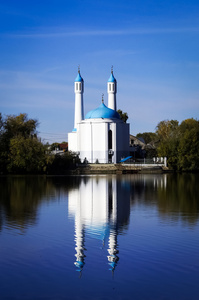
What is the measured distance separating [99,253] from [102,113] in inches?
2283

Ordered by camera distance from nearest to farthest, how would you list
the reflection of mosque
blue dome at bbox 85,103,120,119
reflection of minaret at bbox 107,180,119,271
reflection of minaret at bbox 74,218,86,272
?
reflection of minaret at bbox 74,218,86,272
reflection of minaret at bbox 107,180,119,271
the reflection of mosque
blue dome at bbox 85,103,120,119

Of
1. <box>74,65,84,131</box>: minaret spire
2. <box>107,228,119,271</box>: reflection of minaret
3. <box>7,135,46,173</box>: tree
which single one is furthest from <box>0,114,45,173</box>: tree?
<box>107,228,119,271</box>: reflection of minaret

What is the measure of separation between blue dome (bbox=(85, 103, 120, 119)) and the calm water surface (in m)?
49.1

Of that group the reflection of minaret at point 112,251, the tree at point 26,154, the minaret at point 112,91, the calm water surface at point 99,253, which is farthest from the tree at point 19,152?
the reflection of minaret at point 112,251

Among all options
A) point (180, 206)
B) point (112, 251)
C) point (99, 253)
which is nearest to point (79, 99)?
point (180, 206)

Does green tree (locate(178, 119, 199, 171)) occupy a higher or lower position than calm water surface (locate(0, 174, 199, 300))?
higher

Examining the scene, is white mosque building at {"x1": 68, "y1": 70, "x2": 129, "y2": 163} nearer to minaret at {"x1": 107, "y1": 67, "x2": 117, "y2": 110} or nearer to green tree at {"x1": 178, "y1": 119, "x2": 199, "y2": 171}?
minaret at {"x1": 107, "y1": 67, "x2": 117, "y2": 110}

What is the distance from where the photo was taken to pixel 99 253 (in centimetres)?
1055

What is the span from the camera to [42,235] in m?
13.0

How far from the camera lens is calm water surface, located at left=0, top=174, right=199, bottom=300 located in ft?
26.7

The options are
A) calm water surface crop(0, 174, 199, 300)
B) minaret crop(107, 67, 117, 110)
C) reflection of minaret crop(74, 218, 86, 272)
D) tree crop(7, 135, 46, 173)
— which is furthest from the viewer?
minaret crop(107, 67, 117, 110)

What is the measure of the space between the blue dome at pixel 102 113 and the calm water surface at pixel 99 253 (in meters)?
49.1

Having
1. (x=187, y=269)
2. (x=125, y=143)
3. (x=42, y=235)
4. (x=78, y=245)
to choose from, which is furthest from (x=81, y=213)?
(x=125, y=143)

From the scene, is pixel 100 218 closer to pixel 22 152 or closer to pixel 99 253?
pixel 99 253
